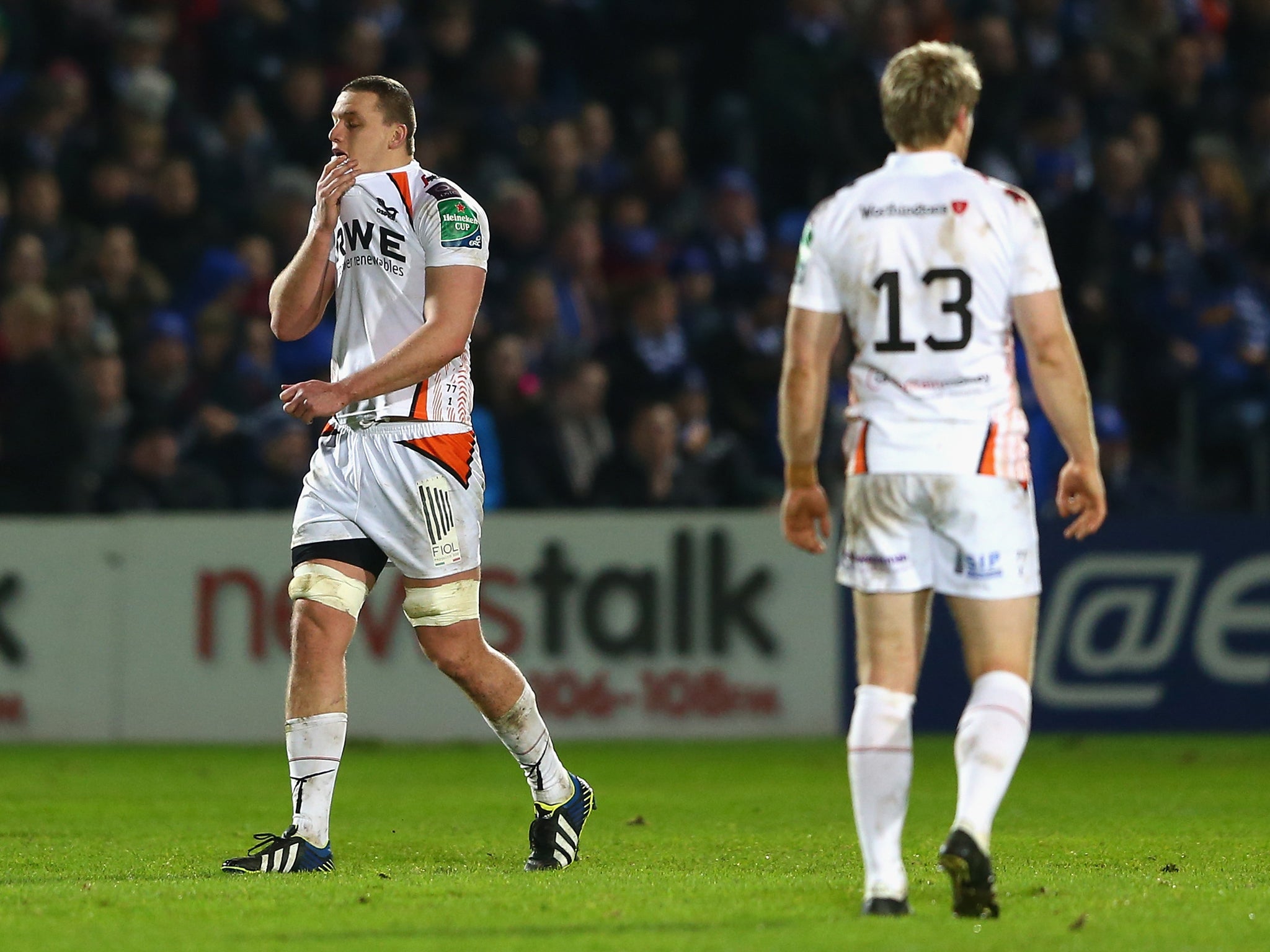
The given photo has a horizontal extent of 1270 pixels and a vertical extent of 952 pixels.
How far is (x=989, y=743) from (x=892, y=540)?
0.52m

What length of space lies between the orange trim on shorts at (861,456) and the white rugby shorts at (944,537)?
18mm

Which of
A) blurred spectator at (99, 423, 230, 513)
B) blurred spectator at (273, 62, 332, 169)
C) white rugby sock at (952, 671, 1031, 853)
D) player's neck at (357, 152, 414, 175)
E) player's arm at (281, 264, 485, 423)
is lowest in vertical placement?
white rugby sock at (952, 671, 1031, 853)

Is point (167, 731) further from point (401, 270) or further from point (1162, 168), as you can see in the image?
point (1162, 168)

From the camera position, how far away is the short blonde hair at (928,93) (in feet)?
16.6

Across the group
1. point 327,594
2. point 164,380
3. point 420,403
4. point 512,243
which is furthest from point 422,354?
point 512,243

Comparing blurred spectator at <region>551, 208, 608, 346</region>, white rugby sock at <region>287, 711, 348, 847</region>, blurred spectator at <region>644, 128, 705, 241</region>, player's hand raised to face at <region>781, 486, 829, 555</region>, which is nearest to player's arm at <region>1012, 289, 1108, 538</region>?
player's hand raised to face at <region>781, 486, 829, 555</region>

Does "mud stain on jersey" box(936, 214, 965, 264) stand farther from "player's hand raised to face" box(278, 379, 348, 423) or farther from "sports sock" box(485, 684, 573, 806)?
"sports sock" box(485, 684, 573, 806)

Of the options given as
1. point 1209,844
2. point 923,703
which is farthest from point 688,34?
point 1209,844

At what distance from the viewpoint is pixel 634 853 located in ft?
23.0

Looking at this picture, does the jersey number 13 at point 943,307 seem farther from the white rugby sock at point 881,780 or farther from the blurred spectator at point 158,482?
the blurred spectator at point 158,482

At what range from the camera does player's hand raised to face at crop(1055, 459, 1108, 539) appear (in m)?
5.04

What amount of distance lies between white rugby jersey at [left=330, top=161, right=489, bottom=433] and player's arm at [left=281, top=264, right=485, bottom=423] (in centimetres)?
6

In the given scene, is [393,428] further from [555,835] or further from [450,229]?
[555,835]

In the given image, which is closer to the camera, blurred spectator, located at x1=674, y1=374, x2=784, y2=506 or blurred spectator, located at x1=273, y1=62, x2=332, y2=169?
blurred spectator, located at x1=674, y1=374, x2=784, y2=506
